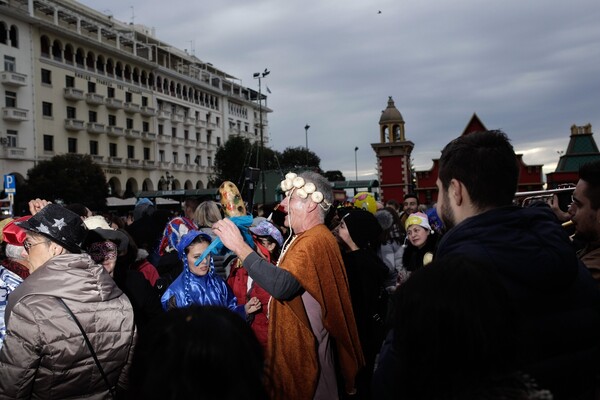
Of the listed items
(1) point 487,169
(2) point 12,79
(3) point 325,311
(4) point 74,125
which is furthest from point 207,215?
(4) point 74,125

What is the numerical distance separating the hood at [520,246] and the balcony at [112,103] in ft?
165

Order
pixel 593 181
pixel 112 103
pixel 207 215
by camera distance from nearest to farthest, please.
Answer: pixel 593 181 → pixel 207 215 → pixel 112 103

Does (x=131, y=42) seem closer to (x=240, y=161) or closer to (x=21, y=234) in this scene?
(x=240, y=161)

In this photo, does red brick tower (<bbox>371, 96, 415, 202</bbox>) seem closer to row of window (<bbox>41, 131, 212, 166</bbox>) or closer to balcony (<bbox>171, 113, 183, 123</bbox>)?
row of window (<bbox>41, 131, 212, 166</bbox>)

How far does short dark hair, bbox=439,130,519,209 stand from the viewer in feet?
6.56

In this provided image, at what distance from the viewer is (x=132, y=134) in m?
51.2

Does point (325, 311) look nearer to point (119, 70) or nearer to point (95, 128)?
point (95, 128)

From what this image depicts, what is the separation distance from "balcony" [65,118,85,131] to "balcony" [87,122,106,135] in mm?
920

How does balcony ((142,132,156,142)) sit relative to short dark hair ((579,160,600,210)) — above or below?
above

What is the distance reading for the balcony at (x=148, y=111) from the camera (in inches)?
2074

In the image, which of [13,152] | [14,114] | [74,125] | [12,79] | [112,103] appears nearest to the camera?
[12,79]

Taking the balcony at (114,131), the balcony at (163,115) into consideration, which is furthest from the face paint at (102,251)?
the balcony at (163,115)

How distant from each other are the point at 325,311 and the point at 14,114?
42.0 m

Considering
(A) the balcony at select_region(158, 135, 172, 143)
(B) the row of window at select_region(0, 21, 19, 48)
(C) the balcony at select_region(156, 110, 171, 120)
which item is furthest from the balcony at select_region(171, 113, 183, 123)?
(B) the row of window at select_region(0, 21, 19, 48)
